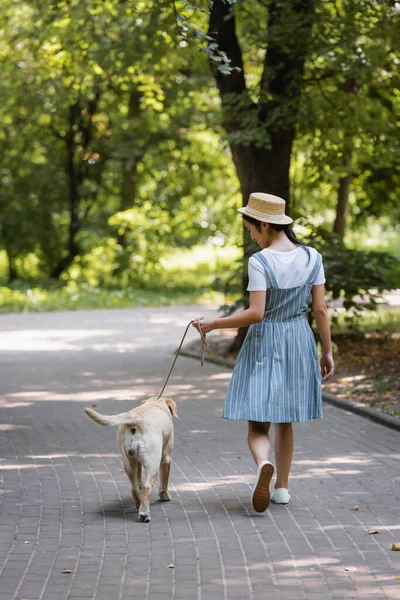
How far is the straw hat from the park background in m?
2.60

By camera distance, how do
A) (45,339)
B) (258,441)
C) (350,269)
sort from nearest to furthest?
1. (258,441)
2. (350,269)
3. (45,339)

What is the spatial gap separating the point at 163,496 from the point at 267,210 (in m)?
1.98

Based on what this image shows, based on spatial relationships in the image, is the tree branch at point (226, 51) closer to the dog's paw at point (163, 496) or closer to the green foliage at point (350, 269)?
the green foliage at point (350, 269)

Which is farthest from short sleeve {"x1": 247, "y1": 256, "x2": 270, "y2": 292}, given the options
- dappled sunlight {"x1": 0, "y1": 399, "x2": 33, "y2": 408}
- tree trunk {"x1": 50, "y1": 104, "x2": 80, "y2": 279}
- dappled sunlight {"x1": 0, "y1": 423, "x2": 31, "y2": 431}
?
Result: tree trunk {"x1": 50, "y1": 104, "x2": 80, "y2": 279}

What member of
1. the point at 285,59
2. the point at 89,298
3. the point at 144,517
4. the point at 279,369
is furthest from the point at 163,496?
the point at 89,298

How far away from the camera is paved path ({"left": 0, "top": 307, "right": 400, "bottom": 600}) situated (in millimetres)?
5010

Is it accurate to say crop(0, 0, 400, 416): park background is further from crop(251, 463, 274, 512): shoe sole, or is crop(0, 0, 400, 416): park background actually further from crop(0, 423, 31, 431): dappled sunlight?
crop(251, 463, 274, 512): shoe sole

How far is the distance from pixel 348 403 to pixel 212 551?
554 cm

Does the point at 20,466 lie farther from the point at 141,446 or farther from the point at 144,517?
the point at 141,446

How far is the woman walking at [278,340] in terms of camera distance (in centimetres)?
628

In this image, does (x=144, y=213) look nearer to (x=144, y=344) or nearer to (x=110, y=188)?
(x=110, y=188)

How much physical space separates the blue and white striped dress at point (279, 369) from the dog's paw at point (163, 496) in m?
0.75

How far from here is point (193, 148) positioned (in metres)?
30.9

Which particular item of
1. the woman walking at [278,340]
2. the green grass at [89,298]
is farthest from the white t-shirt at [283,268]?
the green grass at [89,298]
